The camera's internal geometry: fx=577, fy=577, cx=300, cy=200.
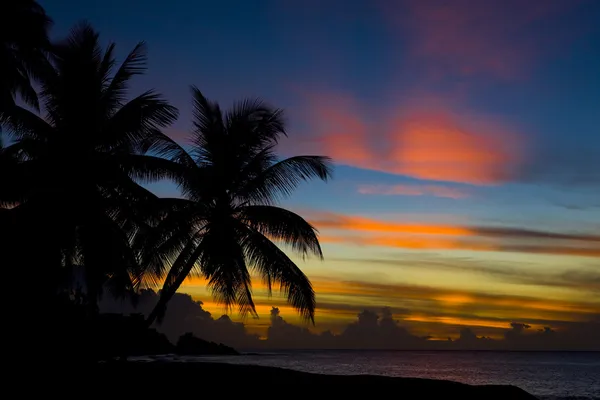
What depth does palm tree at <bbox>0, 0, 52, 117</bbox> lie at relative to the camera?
14648 millimetres

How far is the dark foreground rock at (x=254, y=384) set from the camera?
12.4m

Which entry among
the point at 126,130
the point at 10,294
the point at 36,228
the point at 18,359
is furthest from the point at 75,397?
the point at 126,130

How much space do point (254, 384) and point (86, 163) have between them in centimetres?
835

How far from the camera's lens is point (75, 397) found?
39.1 feet

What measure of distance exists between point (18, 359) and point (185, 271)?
5041mm

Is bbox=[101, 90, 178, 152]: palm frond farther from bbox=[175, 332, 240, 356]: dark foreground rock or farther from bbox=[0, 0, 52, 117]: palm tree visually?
bbox=[175, 332, 240, 356]: dark foreground rock

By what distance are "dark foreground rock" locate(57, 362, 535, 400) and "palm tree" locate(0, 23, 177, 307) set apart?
4223mm

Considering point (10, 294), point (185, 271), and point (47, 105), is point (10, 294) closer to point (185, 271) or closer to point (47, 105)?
point (185, 271)

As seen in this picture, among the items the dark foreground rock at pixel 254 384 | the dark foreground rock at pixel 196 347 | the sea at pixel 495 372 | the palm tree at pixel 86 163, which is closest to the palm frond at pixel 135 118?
the palm tree at pixel 86 163

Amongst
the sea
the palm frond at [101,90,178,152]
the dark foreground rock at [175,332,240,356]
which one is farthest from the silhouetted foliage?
the dark foreground rock at [175,332,240,356]

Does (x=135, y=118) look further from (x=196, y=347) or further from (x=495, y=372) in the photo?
(x=196, y=347)

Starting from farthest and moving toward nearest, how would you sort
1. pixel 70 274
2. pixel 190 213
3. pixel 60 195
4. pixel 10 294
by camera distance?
pixel 70 274 < pixel 190 213 < pixel 60 195 < pixel 10 294

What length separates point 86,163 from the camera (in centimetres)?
1686

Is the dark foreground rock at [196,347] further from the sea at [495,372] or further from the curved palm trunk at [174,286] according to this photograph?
the curved palm trunk at [174,286]
